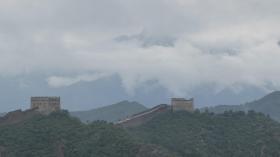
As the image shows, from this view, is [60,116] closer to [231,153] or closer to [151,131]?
[151,131]

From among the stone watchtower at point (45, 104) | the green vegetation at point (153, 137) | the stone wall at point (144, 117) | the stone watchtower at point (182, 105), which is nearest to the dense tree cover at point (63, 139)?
the green vegetation at point (153, 137)

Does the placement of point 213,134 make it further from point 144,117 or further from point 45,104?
point 45,104

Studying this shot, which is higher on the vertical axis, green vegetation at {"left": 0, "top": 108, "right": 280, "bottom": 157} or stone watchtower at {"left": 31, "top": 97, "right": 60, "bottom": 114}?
Result: stone watchtower at {"left": 31, "top": 97, "right": 60, "bottom": 114}

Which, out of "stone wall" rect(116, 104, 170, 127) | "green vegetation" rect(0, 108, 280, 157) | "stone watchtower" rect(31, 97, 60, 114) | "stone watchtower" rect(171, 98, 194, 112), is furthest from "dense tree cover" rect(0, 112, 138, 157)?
"stone wall" rect(116, 104, 170, 127)

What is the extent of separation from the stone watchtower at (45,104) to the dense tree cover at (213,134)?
16.6m

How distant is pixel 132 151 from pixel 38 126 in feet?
64.3

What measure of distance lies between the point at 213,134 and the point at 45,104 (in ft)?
113

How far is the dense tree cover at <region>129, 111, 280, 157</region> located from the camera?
14050cm

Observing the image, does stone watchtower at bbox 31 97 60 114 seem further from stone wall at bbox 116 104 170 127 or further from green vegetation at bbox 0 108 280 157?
stone wall at bbox 116 104 170 127

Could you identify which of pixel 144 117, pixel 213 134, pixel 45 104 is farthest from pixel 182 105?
pixel 45 104

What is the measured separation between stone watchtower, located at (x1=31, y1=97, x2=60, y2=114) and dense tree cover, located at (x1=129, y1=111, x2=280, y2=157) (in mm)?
16564

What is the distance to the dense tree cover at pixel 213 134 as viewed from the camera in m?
140

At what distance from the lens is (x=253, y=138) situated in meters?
149

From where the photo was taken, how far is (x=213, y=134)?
149625 mm
